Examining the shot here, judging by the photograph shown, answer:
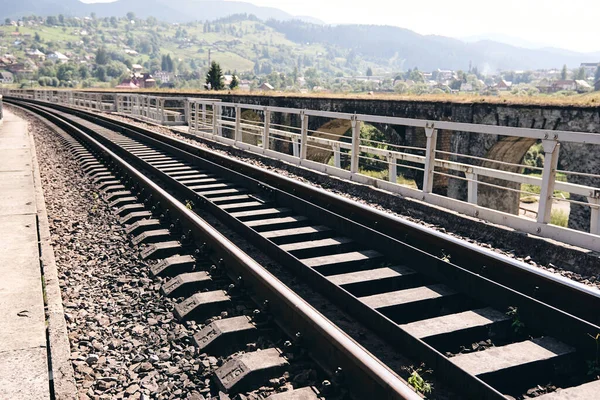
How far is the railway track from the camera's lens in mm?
3363

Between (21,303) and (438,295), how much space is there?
345cm

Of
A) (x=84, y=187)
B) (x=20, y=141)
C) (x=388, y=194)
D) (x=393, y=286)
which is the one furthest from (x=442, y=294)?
(x=20, y=141)

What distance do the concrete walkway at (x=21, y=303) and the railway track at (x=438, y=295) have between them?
1112 millimetres

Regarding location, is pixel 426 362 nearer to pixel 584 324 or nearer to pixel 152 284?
pixel 584 324

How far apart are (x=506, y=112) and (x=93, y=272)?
22.0 m

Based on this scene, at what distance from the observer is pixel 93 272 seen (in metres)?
5.73

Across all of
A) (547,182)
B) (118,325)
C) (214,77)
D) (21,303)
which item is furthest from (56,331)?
(214,77)

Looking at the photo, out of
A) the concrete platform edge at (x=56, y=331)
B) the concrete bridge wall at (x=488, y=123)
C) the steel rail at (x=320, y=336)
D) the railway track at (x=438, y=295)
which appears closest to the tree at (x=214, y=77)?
the concrete bridge wall at (x=488, y=123)

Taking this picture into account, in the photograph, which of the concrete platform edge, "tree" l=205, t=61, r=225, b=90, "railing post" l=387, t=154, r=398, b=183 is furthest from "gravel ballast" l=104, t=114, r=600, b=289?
"tree" l=205, t=61, r=225, b=90

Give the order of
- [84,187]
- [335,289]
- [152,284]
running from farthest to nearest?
[84,187] → [152,284] → [335,289]

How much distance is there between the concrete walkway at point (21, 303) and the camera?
3.45 m

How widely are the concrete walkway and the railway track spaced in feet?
3.65

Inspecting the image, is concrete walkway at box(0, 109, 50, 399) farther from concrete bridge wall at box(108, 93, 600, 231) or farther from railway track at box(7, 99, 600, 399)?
concrete bridge wall at box(108, 93, 600, 231)

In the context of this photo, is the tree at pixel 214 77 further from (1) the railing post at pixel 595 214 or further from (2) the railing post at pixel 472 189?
(1) the railing post at pixel 595 214
